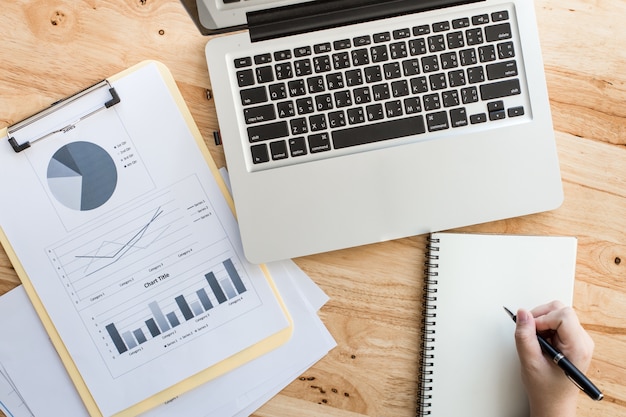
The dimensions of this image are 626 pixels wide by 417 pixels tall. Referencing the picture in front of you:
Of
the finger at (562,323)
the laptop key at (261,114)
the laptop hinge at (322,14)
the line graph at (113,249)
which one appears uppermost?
the laptop hinge at (322,14)

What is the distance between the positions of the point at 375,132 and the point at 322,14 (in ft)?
0.51

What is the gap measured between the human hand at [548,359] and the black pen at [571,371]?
0.4 inches

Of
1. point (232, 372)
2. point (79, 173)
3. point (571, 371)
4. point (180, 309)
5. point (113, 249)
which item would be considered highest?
point (79, 173)

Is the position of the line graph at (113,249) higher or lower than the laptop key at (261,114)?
lower

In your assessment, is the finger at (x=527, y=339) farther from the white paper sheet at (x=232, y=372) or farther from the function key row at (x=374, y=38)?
the function key row at (x=374, y=38)

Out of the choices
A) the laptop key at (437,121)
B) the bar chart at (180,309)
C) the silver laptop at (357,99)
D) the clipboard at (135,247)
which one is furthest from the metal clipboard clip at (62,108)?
the laptop key at (437,121)

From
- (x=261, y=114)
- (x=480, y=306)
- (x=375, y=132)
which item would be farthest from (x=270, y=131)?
(x=480, y=306)

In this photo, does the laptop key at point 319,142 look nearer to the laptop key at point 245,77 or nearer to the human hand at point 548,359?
the laptop key at point 245,77

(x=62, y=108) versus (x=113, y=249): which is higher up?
(x=62, y=108)

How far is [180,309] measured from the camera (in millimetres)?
766

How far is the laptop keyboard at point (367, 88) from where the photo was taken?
2.35 feet

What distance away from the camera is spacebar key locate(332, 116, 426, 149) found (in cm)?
72

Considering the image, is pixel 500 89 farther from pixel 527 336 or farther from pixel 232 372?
pixel 232 372

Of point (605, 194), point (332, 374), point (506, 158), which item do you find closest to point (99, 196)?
point (332, 374)
